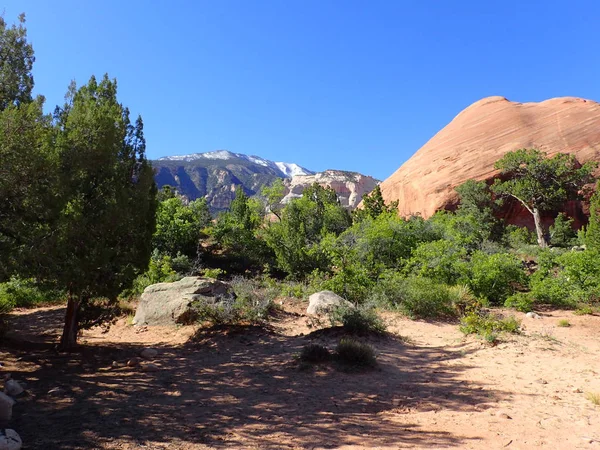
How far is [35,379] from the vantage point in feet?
18.6

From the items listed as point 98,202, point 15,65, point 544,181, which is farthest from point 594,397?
point 544,181

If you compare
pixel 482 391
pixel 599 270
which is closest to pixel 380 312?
pixel 482 391

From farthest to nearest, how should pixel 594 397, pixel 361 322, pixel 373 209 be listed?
pixel 373 209, pixel 361 322, pixel 594 397

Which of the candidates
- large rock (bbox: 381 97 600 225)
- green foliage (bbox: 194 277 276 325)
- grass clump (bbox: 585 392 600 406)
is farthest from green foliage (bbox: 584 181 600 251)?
green foliage (bbox: 194 277 276 325)

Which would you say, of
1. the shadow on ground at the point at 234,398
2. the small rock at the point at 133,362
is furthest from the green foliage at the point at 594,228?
the small rock at the point at 133,362

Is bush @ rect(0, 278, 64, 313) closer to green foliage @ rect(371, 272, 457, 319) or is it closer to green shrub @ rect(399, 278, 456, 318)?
green foliage @ rect(371, 272, 457, 319)

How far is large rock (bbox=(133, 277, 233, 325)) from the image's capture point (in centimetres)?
968

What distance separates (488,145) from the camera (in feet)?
117

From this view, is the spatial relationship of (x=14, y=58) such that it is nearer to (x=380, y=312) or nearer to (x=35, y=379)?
(x=35, y=379)

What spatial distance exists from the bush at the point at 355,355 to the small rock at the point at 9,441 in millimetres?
4590

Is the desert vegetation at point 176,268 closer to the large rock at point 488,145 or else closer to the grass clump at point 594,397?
the grass clump at point 594,397

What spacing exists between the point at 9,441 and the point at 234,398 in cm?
257

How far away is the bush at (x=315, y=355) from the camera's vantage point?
6.73 metres

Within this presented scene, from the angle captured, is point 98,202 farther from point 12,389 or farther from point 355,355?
point 355,355
